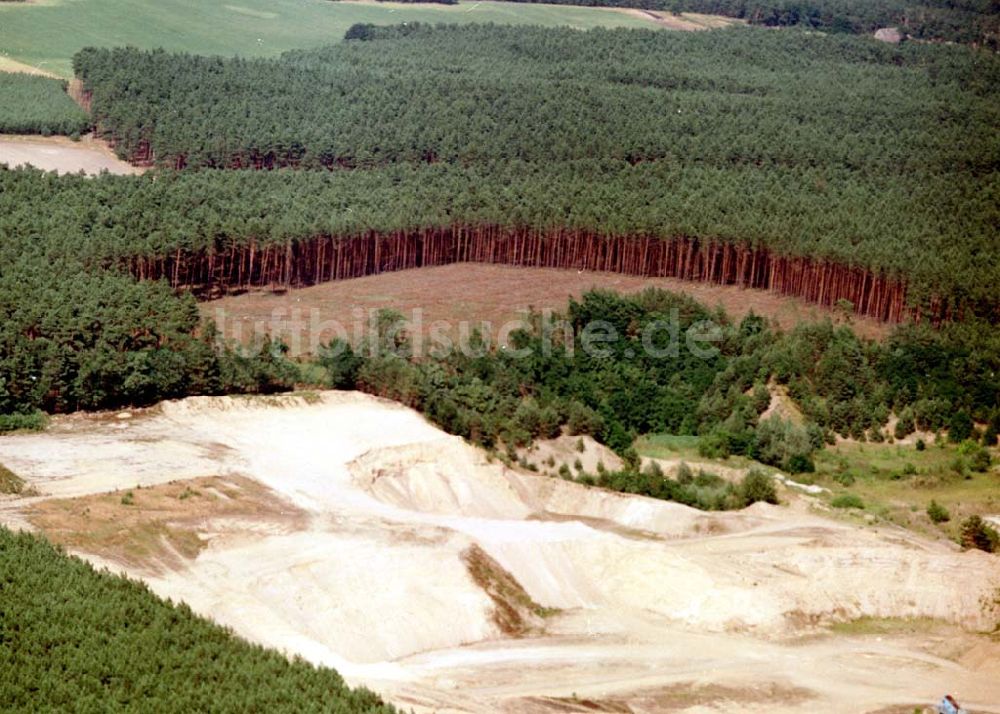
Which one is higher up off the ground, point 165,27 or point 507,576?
point 165,27

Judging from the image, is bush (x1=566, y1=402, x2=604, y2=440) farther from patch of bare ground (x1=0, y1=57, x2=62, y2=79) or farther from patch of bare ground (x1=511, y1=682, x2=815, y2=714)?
patch of bare ground (x1=0, y1=57, x2=62, y2=79)

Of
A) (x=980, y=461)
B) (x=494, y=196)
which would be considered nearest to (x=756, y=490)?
(x=980, y=461)

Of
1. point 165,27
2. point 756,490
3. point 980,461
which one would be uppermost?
point 165,27

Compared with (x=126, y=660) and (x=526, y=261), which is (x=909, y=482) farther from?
(x=526, y=261)

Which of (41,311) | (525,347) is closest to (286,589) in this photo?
(41,311)

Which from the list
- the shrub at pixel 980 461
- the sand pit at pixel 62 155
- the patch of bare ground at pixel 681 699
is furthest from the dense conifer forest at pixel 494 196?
the patch of bare ground at pixel 681 699

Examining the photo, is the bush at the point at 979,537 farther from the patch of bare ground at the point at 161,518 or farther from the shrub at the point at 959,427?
the patch of bare ground at the point at 161,518

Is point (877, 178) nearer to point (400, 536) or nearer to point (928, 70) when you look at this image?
point (928, 70)
